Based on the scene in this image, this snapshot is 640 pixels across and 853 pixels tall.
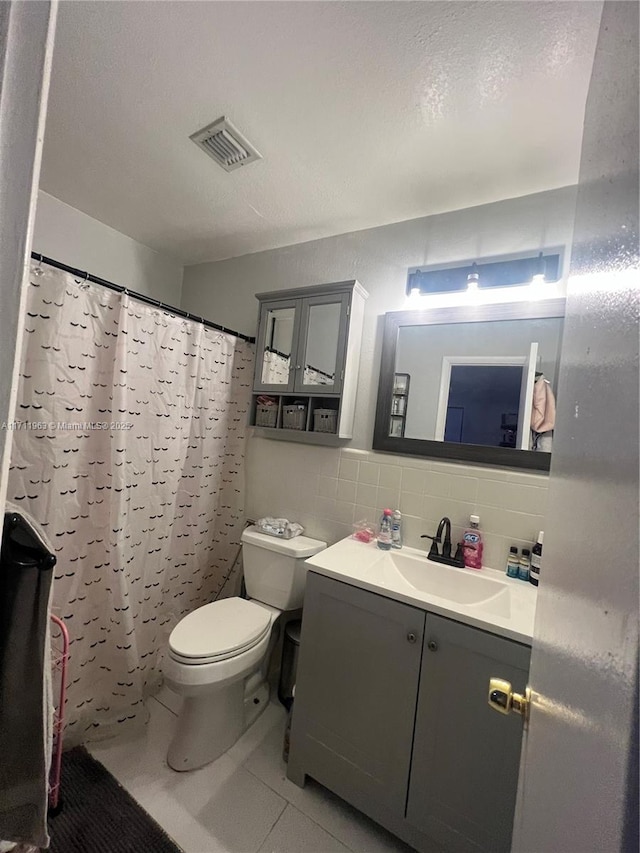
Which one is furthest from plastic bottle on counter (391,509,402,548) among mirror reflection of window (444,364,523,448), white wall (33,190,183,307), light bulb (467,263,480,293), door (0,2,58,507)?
white wall (33,190,183,307)

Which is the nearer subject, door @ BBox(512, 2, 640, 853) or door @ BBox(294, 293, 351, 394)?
door @ BBox(512, 2, 640, 853)

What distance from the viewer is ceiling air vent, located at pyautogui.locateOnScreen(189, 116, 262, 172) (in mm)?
1241

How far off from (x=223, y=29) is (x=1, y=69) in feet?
3.30

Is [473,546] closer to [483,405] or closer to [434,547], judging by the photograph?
[434,547]

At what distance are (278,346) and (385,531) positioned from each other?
110 cm

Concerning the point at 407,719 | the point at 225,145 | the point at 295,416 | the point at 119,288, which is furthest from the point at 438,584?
the point at 225,145

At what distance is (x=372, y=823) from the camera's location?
118cm

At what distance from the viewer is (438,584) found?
138cm

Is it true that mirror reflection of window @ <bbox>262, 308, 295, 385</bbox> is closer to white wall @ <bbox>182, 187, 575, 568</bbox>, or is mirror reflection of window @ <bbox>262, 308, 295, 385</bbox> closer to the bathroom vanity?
white wall @ <bbox>182, 187, 575, 568</bbox>

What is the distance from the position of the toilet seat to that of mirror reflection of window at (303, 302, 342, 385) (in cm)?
111

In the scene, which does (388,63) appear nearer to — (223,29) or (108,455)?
(223,29)

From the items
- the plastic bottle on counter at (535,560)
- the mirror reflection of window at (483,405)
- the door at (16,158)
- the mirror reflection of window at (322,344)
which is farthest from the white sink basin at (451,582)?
the door at (16,158)

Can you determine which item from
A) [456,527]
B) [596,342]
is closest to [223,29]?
[596,342]

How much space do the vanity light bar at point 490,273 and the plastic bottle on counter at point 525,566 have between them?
108 cm
